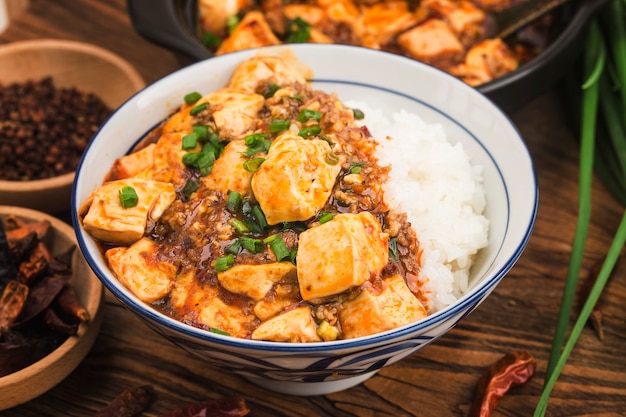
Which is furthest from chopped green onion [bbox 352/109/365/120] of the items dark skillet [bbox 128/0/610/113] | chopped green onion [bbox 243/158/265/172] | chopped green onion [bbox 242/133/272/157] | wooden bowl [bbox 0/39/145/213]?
wooden bowl [bbox 0/39/145/213]

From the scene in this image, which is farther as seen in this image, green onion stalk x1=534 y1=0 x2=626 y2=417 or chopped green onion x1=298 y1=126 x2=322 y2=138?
green onion stalk x1=534 y1=0 x2=626 y2=417

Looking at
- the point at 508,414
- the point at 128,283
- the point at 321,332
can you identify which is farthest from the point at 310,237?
the point at 508,414

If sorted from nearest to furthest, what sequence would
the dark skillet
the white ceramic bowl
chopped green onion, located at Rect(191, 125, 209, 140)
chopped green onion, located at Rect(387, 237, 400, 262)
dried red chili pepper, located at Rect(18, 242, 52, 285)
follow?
1. the white ceramic bowl
2. chopped green onion, located at Rect(387, 237, 400, 262)
3. chopped green onion, located at Rect(191, 125, 209, 140)
4. dried red chili pepper, located at Rect(18, 242, 52, 285)
5. the dark skillet

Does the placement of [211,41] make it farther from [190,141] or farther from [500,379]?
[500,379]

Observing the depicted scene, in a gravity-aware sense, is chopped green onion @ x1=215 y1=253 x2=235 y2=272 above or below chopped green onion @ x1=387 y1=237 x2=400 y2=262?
below

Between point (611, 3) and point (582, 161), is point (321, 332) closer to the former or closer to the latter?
point (582, 161)

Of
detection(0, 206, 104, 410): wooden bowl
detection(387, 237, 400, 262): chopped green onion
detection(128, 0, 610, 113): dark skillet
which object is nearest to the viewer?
detection(387, 237, 400, 262): chopped green onion

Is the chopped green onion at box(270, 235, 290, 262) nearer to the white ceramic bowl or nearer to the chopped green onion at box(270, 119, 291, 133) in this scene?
the white ceramic bowl

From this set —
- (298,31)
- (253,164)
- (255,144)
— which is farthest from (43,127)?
(253,164)
